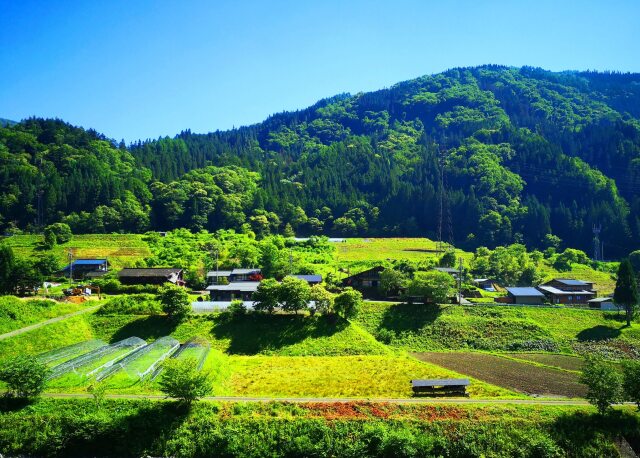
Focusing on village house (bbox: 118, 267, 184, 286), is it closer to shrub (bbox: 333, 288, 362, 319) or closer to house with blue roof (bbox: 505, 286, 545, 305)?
shrub (bbox: 333, 288, 362, 319)

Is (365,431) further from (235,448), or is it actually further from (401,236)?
(401,236)

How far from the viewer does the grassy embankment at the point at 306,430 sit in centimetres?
2536

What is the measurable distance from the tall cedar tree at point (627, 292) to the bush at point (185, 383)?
4050cm

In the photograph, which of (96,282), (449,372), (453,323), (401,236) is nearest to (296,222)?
(401,236)

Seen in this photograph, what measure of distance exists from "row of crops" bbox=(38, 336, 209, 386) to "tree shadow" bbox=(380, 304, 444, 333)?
60.4 ft

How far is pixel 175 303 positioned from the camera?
43.9 meters


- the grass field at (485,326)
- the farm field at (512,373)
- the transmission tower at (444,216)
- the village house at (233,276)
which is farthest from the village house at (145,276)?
the transmission tower at (444,216)

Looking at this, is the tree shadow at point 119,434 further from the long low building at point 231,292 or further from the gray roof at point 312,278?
the gray roof at point 312,278

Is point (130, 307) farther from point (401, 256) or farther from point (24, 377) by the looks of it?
point (401, 256)

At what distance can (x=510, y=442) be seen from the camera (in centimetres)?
2541

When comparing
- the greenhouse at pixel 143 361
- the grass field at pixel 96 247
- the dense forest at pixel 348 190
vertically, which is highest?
the dense forest at pixel 348 190

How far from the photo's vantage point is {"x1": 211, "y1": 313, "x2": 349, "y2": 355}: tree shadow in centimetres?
4094

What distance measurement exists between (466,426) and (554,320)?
27121 mm

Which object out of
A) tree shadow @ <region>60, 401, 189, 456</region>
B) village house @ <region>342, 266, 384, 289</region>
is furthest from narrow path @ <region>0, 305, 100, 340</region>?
village house @ <region>342, 266, 384, 289</region>
